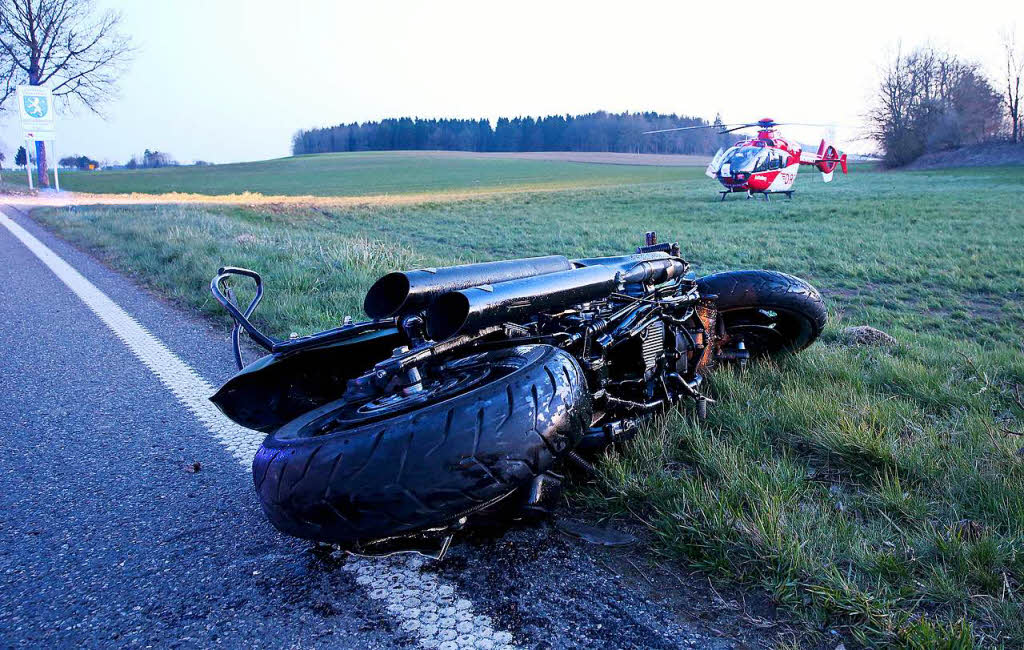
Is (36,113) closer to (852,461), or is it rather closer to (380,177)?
(380,177)

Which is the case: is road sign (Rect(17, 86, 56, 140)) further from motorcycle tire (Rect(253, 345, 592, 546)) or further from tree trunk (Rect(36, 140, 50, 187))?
motorcycle tire (Rect(253, 345, 592, 546))

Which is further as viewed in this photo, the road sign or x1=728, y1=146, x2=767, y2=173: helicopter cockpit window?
the road sign

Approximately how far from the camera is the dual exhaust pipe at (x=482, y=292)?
7.76ft

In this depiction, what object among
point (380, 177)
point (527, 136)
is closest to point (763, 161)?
point (380, 177)

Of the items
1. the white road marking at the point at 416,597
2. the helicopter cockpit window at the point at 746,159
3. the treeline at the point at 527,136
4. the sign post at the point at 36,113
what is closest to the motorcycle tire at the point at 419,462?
the white road marking at the point at 416,597

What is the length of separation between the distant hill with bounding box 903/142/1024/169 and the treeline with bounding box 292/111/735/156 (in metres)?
38.6

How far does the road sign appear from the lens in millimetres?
30172

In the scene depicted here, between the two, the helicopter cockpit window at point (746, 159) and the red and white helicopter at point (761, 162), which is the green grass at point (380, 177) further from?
the helicopter cockpit window at point (746, 159)

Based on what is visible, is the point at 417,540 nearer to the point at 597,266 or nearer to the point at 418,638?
the point at 418,638

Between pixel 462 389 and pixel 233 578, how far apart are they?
35.4 inches

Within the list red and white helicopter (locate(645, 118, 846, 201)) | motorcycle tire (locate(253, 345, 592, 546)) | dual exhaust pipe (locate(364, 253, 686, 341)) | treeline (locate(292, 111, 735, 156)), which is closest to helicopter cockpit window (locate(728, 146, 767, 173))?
red and white helicopter (locate(645, 118, 846, 201))

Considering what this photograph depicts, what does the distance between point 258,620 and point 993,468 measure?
265 centimetres

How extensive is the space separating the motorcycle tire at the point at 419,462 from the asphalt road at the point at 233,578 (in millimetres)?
220

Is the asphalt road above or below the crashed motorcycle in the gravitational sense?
below
